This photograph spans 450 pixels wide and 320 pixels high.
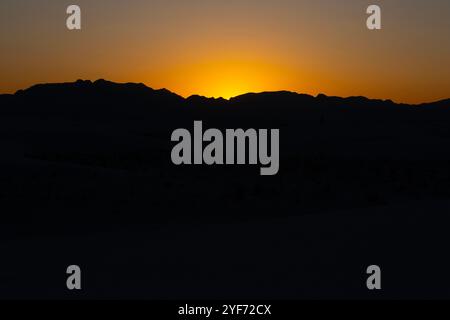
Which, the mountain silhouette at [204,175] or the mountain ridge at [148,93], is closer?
the mountain silhouette at [204,175]

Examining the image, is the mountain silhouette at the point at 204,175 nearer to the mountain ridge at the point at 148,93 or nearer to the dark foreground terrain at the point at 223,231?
the dark foreground terrain at the point at 223,231

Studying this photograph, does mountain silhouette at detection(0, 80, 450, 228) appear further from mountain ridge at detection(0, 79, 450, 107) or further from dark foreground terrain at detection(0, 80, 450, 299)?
mountain ridge at detection(0, 79, 450, 107)

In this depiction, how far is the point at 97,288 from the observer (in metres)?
9.30

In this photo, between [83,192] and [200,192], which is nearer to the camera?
[83,192]

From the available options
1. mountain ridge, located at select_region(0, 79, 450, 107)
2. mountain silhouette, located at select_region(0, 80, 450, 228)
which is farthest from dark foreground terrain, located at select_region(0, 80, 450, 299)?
mountain ridge, located at select_region(0, 79, 450, 107)

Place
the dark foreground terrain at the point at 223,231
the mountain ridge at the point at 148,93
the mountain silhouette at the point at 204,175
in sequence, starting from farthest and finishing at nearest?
the mountain ridge at the point at 148,93 → the mountain silhouette at the point at 204,175 → the dark foreground terrain at the point at 223,231

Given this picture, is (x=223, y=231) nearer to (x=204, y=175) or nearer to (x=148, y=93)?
(x=204, y=175)

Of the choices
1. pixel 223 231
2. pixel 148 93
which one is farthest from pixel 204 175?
pixel 148 93

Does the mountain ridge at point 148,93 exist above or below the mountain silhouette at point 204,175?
above

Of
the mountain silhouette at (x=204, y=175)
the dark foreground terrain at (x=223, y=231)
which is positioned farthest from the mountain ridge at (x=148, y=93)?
the dark foreground terrain at (x=223, y=231)

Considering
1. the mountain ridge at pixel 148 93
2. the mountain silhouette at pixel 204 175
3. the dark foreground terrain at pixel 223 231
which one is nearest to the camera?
the dark foreground terrain at pixel 223 231
